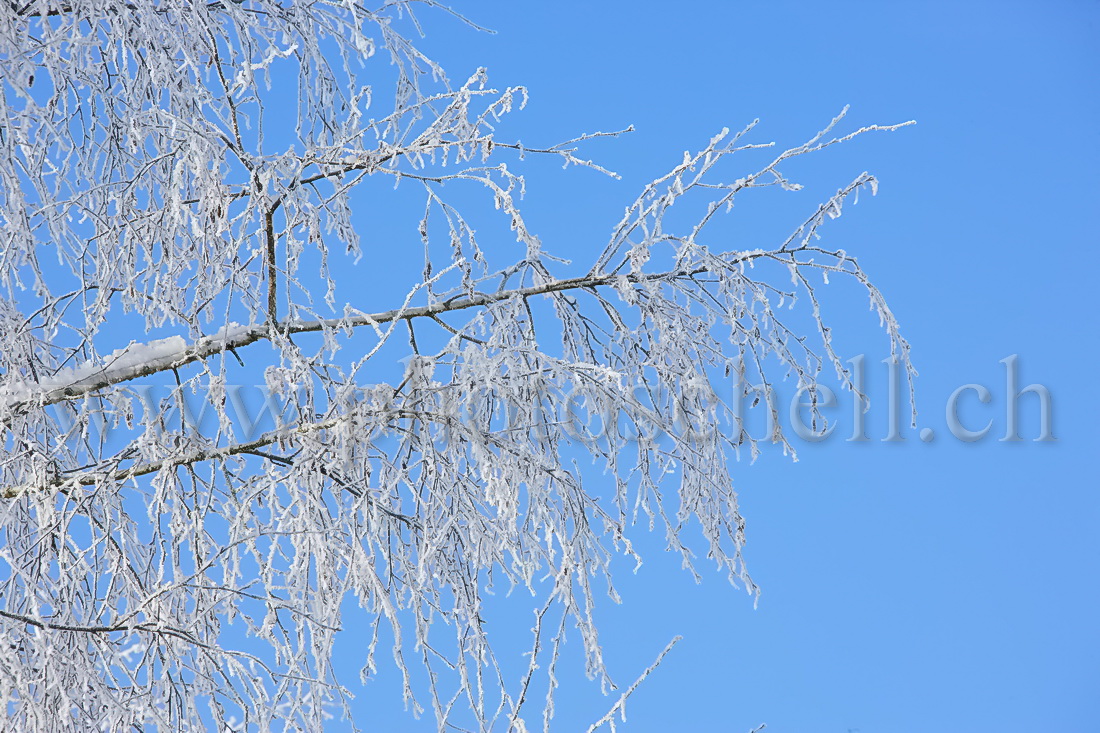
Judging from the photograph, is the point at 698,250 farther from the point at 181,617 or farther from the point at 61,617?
the point at 61,617

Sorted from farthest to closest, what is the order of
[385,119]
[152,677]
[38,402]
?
[38,402] < [385,119] < [152,677]

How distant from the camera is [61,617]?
2148mm

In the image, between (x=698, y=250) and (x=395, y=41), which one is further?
(x=395, y=41)

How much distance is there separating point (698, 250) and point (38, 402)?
149cm

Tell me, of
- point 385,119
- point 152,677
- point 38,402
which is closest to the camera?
point 152,677

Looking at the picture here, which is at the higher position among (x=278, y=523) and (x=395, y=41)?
(x=395, y=41)

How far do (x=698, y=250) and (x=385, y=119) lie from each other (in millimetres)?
705

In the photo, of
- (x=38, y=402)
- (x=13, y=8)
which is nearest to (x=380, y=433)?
(x=38, y=402)

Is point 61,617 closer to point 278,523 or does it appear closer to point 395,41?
point 278,523

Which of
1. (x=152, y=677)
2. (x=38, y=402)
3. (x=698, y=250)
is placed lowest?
(x=152, y=677)

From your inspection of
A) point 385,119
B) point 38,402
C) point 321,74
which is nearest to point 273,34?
point 321,74

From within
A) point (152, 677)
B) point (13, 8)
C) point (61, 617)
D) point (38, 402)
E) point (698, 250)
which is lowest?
point (152, 677)

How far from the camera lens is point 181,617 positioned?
2143 millimetres

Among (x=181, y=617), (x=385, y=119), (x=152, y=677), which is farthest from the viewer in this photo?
(x=385, y=119)
